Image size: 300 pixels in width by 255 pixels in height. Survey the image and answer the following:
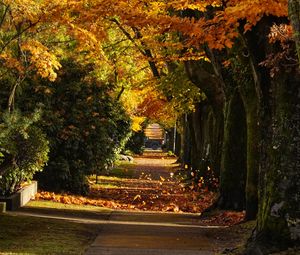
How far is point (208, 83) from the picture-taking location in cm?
2152

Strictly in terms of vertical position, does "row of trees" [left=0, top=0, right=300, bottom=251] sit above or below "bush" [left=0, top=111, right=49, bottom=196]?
above

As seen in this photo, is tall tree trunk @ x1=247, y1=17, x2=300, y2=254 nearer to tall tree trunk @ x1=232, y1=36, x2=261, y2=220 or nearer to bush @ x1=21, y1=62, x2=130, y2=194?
tall tree trunk @ x1=232, y1=36, x2=261, y2=220

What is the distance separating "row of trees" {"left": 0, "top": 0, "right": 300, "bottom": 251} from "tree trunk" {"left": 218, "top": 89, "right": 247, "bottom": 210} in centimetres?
3

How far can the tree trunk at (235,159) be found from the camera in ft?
56.1

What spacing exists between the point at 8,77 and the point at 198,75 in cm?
649

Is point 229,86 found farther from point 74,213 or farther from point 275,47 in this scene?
point 275,47

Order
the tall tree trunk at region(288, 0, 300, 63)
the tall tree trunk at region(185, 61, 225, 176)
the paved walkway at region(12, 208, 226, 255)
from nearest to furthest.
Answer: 1. the tall tree trunk at region(288, 0, 300, 63)
2. the paved walkway at region(12, 208, 226, 255)
3. the tall tree trunk at region(185, 61, 225, 176)

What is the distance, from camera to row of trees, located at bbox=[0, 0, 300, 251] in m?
9.66

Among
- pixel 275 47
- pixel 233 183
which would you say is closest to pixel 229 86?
pixel 233 183

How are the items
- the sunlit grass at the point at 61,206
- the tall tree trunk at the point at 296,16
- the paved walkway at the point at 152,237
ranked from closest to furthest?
the tall tree trunk at the point at 296,16 → the paved walkway at the point at 152,237 → the sunlit grass at the point at 61,206

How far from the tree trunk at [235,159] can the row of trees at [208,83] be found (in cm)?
3

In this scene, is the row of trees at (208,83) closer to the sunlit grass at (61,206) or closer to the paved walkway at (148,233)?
the paved walkway at (148,233)

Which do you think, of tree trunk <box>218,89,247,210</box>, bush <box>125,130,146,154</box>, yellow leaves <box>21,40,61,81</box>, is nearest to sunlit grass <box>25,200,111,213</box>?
yellow leaves <box>21,40,61,81</box>

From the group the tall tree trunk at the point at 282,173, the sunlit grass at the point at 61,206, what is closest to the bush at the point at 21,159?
the sunlit grass at the point at 61,206
